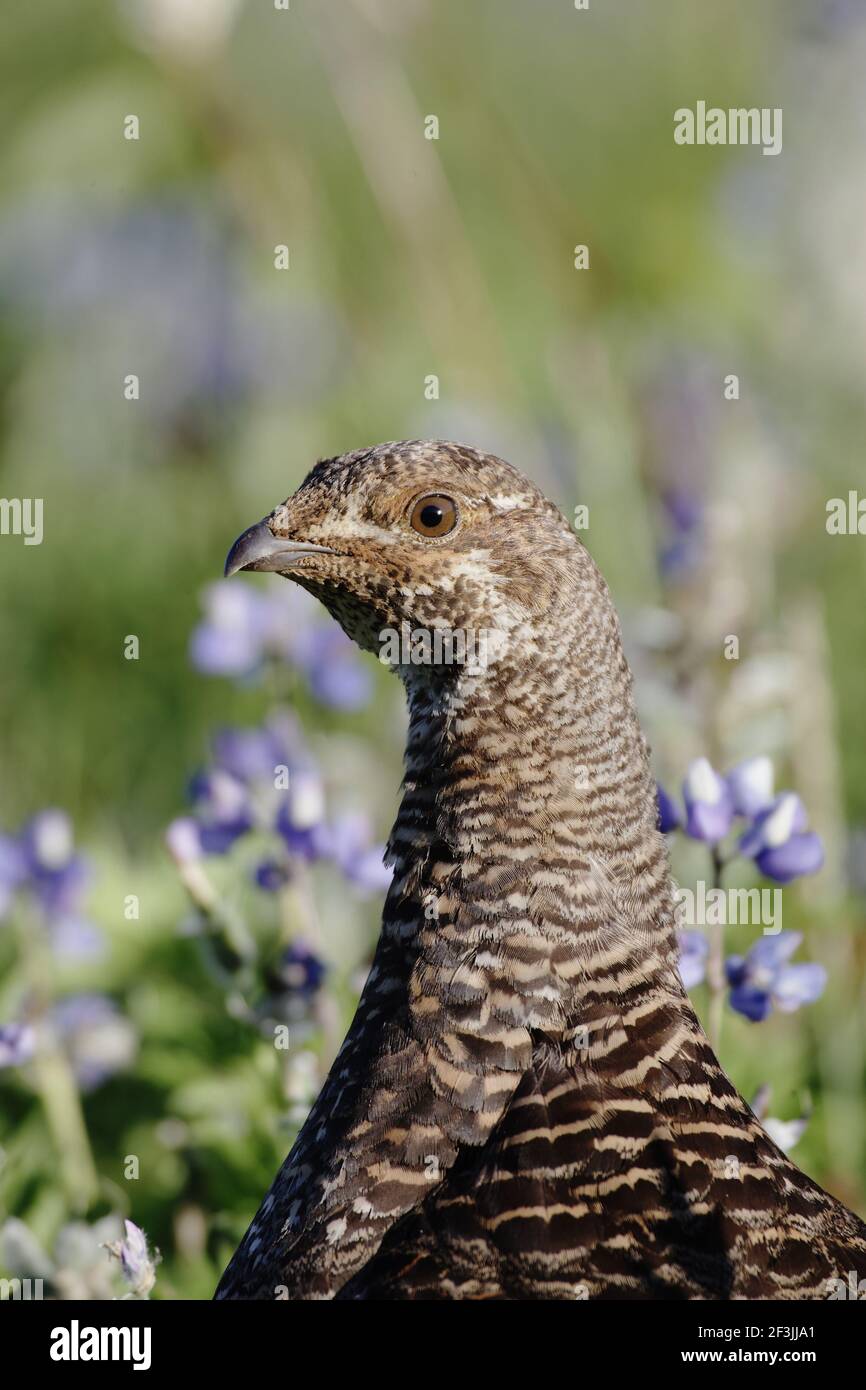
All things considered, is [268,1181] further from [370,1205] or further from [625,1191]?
[625,1191]

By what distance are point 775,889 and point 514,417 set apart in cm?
235

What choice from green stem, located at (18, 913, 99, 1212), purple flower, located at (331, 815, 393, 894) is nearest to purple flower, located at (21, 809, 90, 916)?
green stem, located at (18, 913, 99, 1212)

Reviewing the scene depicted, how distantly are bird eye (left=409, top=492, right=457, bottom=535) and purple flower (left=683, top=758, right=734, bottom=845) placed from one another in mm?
740

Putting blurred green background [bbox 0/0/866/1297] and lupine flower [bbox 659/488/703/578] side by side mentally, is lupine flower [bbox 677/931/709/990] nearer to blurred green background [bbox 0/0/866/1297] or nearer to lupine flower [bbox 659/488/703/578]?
blurred green background [bbox 0/0/866/1297]

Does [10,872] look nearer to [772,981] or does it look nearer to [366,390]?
[772,981]

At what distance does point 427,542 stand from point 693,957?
3.47 feet

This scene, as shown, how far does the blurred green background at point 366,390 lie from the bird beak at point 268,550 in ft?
3.48

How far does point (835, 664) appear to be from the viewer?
6012mm

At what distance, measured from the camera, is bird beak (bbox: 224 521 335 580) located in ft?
9.18

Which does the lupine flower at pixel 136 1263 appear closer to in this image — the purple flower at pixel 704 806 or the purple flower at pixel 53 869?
the purple flower at pixel 704 806

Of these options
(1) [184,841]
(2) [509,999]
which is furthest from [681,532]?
(2) [509,999]

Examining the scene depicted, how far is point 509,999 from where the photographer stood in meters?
2.58

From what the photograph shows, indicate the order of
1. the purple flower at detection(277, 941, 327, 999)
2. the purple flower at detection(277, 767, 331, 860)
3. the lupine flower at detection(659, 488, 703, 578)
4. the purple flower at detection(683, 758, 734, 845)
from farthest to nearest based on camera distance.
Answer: the lupine flower at detection(659, 488, 703, 578) → the purple flower at detection(277, 767, 331, 860) → the purple flower at detection(277, 941, 327, 999) → the purple flower at detection(683, 758, 734, 845)
